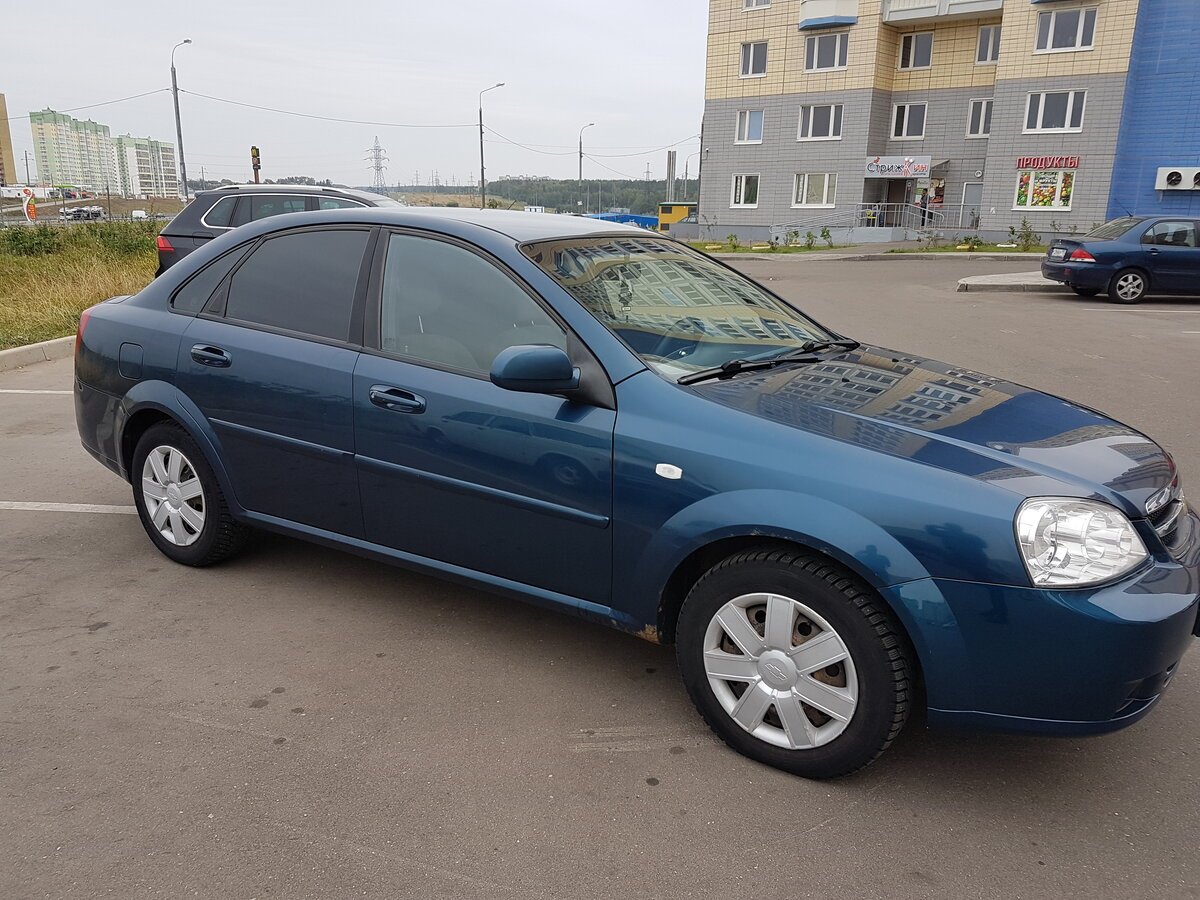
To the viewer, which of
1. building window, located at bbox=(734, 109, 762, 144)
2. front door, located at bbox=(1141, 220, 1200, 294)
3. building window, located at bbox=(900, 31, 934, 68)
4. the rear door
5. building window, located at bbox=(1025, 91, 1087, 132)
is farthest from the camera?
building window, located at bbox=(734, 109, 762, 144)

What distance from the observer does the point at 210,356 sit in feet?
13.3

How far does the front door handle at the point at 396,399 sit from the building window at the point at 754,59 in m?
42.1

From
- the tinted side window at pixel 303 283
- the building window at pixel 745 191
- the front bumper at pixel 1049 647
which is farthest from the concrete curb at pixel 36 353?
the building window at pixel 745 191

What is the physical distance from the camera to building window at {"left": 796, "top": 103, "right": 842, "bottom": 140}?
132 feet

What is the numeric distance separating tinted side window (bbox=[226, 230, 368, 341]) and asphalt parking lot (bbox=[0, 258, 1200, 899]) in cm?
122

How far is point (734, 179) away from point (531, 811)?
4311 cm

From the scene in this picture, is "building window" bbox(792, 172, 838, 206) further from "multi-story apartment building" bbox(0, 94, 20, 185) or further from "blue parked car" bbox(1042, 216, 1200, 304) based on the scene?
"multi-story apartment building" bbox(0, 94, 20, 185)

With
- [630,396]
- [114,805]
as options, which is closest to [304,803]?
[114,805]

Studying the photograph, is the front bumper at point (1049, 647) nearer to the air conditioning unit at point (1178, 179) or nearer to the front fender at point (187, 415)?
the front fender at point (187, 415)

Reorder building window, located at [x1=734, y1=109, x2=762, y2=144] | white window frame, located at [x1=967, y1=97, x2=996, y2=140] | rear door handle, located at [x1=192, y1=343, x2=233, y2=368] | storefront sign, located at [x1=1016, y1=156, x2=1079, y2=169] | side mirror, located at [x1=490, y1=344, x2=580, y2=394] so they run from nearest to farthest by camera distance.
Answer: side mirror, located at [x1=490, y1=344, x2=580, y2=394] < rear door handle, located at [x1=192, y1=343, x2=233, y2=368] < storefront sign, located at [x1=1016, y1=156, x2=1079, y2=169] < white window frame, located at [x1=967, y1=97, x2=996, y2=140] < building window, located at [x1=734, y1=109, x2=762, y2=144]

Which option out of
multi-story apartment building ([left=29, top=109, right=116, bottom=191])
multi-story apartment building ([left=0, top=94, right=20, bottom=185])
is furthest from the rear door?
multi-story apartment building ([left=29, top=109, right=116, bottom=191])

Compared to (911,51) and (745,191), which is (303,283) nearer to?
(745,191)

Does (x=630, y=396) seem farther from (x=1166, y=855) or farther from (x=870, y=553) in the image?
(x=1166, y=855)

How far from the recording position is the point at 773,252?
1276 inches
